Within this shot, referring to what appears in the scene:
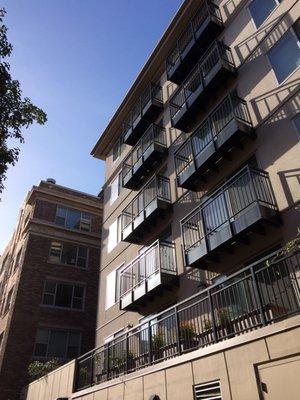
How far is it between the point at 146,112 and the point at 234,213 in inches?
455

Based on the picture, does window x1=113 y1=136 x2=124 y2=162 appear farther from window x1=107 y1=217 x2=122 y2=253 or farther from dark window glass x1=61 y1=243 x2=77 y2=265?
dark window glass x1=61 y1=243 x2=77 y2=265

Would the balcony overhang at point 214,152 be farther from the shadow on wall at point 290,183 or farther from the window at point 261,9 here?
the window at point 261,9

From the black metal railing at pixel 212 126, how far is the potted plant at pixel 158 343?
7080 mm

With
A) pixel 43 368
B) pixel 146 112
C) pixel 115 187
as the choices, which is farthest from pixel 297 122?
pixel 43 368

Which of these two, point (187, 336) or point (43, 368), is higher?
point (43, 368)

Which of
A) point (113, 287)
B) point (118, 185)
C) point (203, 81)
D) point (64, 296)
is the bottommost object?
point (113, 287)

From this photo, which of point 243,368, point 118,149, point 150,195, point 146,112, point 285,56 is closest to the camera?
point 243,368

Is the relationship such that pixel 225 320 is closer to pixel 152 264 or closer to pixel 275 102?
pixel 152 264

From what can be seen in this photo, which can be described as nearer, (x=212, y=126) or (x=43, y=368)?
(x=212, y=126)

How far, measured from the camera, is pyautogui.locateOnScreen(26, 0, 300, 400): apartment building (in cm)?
933

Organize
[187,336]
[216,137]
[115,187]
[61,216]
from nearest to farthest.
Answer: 1. [187,336]
2. [216,137]
3. [115,187]
4. [61,216]

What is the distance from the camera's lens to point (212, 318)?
33.9 feet

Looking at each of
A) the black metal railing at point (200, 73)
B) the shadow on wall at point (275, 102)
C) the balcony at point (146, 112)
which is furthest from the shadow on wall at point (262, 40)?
the balcony at point (146, 112)

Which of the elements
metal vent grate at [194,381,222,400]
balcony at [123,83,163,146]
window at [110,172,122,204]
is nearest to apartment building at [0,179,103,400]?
window at [110,172,122,204]
